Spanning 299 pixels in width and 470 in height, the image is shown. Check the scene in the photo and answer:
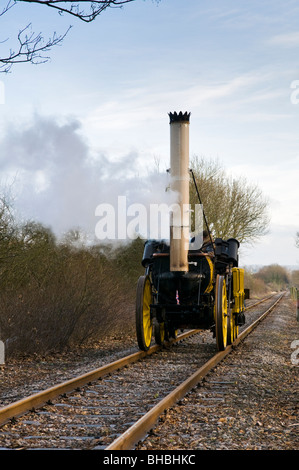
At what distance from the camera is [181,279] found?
502 inches

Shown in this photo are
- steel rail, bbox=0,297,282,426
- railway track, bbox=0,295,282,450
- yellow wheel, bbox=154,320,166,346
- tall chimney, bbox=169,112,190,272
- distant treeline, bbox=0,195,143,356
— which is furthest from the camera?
yellow wheel, bbox=154,320,166,346

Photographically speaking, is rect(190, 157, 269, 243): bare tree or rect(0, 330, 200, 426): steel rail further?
rect(190, 157, 269, 243): bare tree

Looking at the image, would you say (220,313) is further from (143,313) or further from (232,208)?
(232,208)

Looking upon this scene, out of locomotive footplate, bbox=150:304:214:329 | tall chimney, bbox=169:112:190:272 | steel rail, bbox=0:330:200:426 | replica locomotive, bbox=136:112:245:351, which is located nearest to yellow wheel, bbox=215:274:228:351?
replica locomotive, bbox=136:112:245:351

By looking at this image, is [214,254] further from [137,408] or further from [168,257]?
[137,408]

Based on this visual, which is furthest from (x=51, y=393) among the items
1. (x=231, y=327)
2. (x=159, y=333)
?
(x=231, y=327)

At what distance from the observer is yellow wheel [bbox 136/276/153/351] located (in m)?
12.5

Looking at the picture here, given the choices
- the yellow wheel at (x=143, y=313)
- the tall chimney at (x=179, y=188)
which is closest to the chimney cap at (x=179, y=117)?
the tall chimney at (x=179, y=188)

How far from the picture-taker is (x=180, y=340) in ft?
52.1

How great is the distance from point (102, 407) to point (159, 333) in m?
6.48

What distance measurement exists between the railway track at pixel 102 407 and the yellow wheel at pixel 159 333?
6.53 feet

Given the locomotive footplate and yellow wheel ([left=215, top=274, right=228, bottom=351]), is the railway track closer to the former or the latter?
yellow wheel ([left=215, top=274, right=228, bottom=351])

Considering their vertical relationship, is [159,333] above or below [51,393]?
above

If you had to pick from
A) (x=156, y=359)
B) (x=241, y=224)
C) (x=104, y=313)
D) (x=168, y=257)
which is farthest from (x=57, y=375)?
(x=241, y=224)
